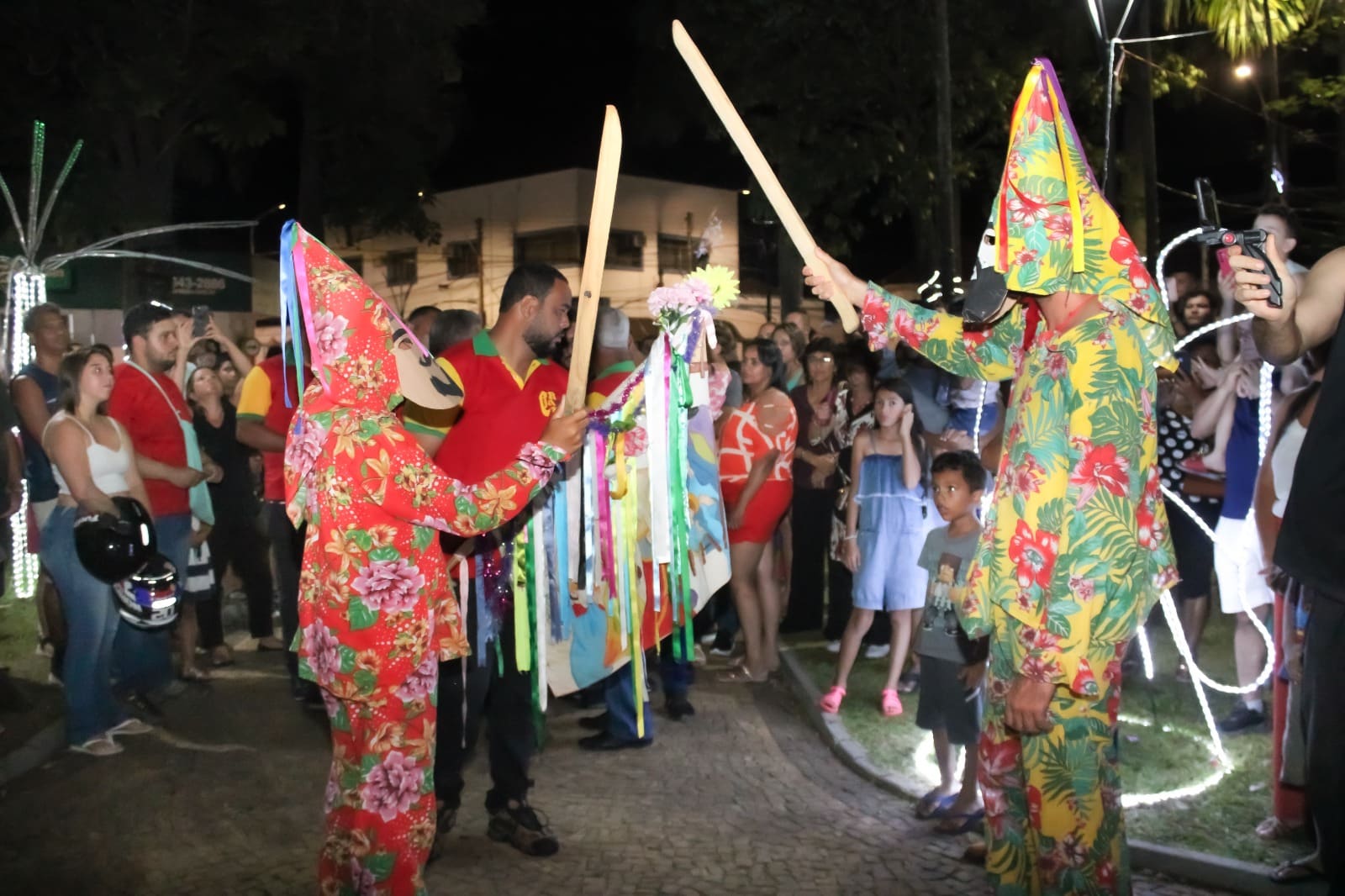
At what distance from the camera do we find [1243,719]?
6.47m

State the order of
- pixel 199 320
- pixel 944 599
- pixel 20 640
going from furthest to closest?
pixel 20 640
pixel 199 320
pixel 944 599

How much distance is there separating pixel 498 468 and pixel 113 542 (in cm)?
282

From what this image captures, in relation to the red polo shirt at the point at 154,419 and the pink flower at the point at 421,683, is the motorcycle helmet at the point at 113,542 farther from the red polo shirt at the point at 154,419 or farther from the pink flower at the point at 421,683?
the pink flower at the point at 421,683

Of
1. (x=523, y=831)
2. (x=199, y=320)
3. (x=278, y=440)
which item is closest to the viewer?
(x=523, y=831)

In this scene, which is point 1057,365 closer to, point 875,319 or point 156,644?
point 875,319

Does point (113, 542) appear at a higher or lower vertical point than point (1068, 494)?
lower

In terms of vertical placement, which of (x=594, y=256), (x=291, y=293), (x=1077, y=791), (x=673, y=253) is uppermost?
(x=673, y=253)

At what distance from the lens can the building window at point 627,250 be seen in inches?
1442

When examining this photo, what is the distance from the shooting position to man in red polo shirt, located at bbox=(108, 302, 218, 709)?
7.45 meters

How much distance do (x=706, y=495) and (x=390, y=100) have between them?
18655 millimetres

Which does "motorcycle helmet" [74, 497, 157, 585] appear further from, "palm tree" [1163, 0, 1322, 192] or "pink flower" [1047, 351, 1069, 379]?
"palm tree" [1163, 0, 1322, 192]

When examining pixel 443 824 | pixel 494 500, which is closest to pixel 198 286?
pixel 443 824

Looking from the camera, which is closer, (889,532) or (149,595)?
(149,595)

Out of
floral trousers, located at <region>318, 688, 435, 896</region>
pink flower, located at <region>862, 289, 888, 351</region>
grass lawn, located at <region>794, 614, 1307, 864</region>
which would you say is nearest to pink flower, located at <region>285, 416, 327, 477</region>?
floral trousers, located at <region>318, 688, 435, 896</region>
